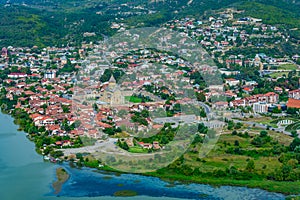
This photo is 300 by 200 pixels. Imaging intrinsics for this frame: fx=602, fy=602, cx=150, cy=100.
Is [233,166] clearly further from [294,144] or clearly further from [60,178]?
[60,178]

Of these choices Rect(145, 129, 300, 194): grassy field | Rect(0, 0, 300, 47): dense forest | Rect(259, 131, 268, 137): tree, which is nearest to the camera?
Rect(145, 129, 300, 194): grassy field

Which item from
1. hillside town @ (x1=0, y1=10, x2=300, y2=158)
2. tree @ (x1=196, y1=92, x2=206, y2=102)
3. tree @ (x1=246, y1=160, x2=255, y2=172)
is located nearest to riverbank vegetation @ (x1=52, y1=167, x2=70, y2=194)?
hillside town @ (x1=0, y1=10, x2=300, y2=158)

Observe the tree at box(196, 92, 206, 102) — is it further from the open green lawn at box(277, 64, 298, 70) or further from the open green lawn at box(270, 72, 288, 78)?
the open green lawn at box(277, 64, 298, 70)

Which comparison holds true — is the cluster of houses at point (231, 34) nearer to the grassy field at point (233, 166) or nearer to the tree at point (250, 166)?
the grassy field at point (233, 166)

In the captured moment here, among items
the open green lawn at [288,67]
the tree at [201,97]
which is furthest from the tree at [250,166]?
the open green lawn at [288,67]

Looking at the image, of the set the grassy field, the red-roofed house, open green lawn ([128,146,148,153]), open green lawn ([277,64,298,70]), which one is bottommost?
the grassy field

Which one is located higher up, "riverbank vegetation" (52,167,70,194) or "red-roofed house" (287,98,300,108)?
"red-roofed house" (287,98,300,108)
